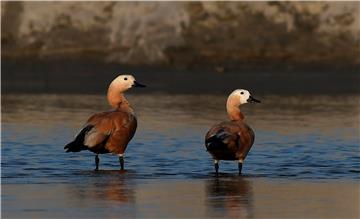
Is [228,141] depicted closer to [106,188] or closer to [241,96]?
[241,96]

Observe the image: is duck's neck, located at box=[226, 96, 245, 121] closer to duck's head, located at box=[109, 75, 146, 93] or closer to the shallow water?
the shallow water

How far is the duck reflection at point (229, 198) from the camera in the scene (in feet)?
36.7

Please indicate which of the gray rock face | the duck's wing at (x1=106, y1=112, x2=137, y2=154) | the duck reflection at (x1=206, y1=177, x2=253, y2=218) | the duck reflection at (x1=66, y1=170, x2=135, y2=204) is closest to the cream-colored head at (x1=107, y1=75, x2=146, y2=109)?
the duck's wing at (x1=106, y1=112, x2=137, y2=154)

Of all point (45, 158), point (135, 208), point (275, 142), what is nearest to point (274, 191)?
point (135, 208)

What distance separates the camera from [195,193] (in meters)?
12.4

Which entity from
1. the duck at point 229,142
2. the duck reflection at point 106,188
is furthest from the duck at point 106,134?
the duck at point 229,142

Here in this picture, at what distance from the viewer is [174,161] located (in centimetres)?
1527

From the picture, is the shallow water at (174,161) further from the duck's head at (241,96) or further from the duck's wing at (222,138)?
the duck's head at (241,96)

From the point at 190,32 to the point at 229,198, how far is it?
57.9ft

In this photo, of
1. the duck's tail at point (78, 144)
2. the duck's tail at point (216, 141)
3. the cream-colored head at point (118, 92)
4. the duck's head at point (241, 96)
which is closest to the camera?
the duck's tail at point (216, 141)

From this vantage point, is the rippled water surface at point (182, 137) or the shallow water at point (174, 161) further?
the rippled water surface at point (182, 137)

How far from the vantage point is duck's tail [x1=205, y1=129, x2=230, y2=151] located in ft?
46.2

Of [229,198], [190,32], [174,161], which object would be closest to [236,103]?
[174,161]

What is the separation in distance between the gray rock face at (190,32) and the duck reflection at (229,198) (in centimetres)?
1579
